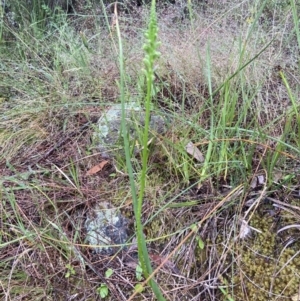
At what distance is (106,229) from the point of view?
986 millimetres

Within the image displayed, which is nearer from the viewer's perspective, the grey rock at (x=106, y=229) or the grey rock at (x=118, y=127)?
the grey rock at (x=106, y=229)

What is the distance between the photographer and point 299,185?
971 millimetres

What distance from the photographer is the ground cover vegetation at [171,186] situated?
0.88 metres

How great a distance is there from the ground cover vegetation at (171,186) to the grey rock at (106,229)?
2 cm

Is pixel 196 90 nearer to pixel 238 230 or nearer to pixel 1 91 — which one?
pixel 238 230

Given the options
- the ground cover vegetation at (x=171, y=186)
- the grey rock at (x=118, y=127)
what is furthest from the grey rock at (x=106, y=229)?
the grey rock at (x=118, y=127)

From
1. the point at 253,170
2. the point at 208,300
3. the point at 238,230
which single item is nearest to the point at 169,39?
the point at 253,170

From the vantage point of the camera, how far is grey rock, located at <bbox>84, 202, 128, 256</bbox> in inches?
37.7

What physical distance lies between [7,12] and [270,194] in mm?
2106

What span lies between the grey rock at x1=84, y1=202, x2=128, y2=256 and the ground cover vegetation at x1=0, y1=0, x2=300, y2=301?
20 mm

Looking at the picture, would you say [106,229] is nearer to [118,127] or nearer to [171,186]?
[171,186]

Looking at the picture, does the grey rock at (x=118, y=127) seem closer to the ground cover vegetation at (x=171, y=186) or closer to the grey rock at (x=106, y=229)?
the ground cover vegetation at (x=171, y=186)

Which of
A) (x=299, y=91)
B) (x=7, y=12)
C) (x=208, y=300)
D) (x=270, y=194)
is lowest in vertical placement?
(x=208, y=300)

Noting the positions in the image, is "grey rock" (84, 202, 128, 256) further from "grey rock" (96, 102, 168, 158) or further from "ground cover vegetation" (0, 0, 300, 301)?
"grey rock" (96, 102, 168, 158)
